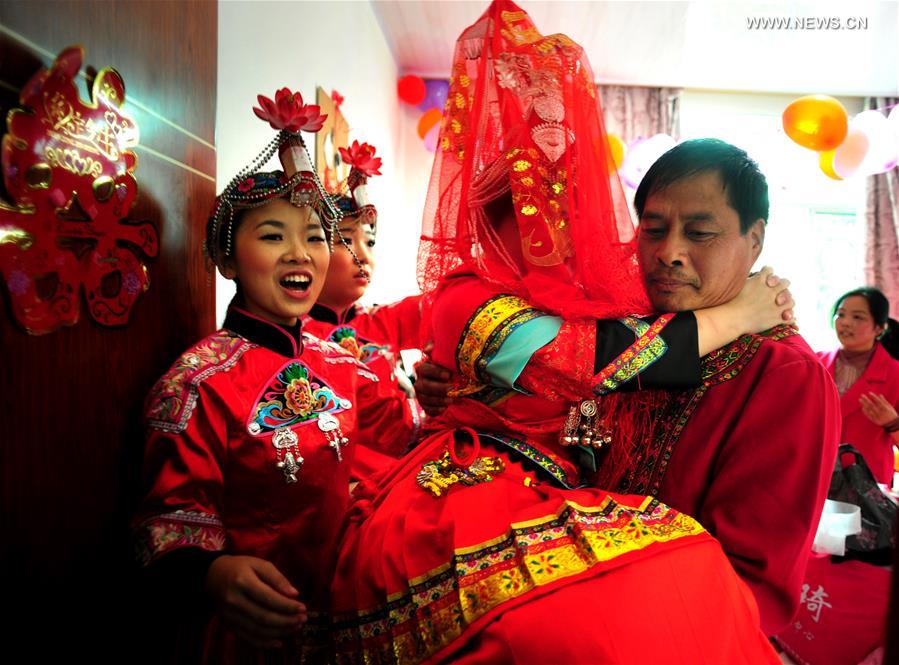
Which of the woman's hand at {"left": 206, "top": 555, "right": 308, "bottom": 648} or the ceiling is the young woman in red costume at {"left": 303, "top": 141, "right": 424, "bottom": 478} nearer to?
the woman's hand at {"left": 206, "top": 555, "right": 308, "bottom": 648}

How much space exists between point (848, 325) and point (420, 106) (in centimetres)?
395

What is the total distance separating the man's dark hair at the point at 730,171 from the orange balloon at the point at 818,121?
10.5ft

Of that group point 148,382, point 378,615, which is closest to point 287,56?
point 148,382

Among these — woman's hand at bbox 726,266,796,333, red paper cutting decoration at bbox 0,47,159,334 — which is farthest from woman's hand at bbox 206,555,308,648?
woman's hand at bbox 726,266,796,333

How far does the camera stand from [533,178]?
108cm

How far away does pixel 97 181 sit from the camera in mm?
979

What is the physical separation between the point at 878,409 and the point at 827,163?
1865mm

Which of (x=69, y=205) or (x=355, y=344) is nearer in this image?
(x=69, y=205)

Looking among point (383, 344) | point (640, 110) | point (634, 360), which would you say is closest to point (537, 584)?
point (634, 360)

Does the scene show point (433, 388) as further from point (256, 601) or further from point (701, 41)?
point (701, 41)

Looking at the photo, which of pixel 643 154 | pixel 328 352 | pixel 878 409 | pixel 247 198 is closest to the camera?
pixel 247 198

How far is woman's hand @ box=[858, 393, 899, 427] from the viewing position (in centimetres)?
304

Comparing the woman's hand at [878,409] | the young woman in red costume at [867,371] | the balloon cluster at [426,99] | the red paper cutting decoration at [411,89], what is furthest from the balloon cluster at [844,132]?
the red paper cutting decoration at [411,89]

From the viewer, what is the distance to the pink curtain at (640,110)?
5777mm
